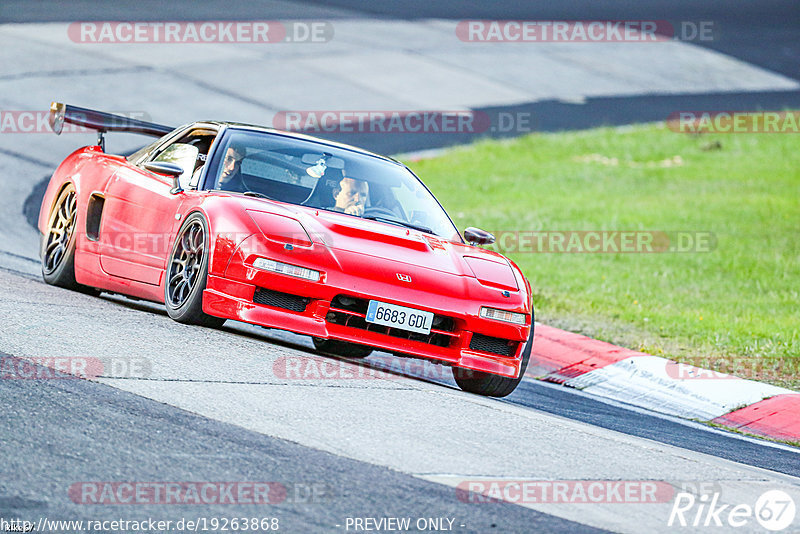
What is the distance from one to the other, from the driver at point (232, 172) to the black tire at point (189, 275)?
1.35 ft

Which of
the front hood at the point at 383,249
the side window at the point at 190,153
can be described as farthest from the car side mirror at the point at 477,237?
the side window at the point at 190,153

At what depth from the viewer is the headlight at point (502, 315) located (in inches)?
283

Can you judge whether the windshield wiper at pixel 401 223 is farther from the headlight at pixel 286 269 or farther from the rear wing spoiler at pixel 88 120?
the rear wing spoiler at pixel 88 120

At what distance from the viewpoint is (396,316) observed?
6910mm

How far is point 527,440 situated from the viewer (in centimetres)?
586

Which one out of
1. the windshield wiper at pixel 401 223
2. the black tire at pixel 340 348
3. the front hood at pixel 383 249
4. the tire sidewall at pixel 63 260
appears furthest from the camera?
the tire sidewall at pixel 63 260

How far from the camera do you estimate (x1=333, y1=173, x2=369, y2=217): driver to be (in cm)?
789

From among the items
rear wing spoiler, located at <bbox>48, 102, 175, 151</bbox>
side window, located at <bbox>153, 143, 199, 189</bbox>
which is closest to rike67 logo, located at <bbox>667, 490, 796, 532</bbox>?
side window, located at <bbox>153, 143, 199, 189</bbox>

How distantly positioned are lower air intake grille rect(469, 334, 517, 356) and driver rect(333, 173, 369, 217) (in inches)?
48.8

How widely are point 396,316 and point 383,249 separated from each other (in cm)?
49

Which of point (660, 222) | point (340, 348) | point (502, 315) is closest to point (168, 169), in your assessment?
point (340, 348)

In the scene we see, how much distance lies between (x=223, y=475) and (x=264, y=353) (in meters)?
2.28

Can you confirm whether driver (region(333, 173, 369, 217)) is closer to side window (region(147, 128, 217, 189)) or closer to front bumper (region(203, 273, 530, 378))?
side window (region(147, 128, 217, 189))

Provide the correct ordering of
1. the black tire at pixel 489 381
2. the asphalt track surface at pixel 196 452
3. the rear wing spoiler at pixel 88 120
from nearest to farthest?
the asphalt track surface at pixel 196 452 < the black tire at pixel 489 381 < the rear wing spoiler at pixel 88 120
